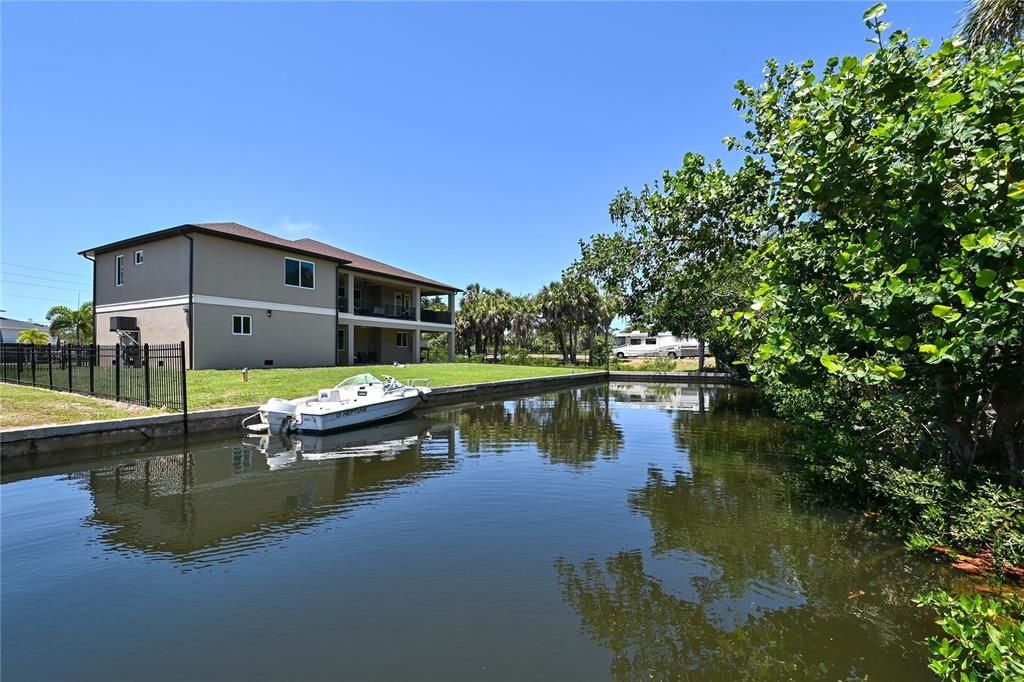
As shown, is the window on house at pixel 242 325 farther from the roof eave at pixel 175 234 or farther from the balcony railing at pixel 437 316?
the balcony railing at pixel 437 316

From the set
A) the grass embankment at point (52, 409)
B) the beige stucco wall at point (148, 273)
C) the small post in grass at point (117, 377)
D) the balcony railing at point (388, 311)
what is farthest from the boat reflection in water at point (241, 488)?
the balcony railing at point (388, 311)

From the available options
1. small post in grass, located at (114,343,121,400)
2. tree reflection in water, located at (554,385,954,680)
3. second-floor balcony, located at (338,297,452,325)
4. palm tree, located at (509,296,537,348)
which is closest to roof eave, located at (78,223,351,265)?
second-floor balcony, located at (338,297,452,325)

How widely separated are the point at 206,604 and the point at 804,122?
7437 mm

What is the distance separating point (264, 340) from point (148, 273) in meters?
5.64

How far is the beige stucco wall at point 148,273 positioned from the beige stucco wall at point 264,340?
1832mm

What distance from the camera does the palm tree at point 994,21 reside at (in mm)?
9594

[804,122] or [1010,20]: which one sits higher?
[1010,20]

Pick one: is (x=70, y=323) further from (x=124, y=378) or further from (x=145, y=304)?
(x=124, y=378)

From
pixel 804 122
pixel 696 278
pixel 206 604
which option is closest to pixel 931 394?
pixel 804 122

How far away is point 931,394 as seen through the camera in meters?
5.66

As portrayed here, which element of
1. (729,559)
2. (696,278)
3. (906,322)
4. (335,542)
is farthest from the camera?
(696,278)

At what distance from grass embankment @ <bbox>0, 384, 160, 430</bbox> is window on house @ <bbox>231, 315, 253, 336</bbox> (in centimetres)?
805

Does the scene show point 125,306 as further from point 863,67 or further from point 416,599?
point 863,67

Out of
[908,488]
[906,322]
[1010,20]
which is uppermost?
[1010,20]
